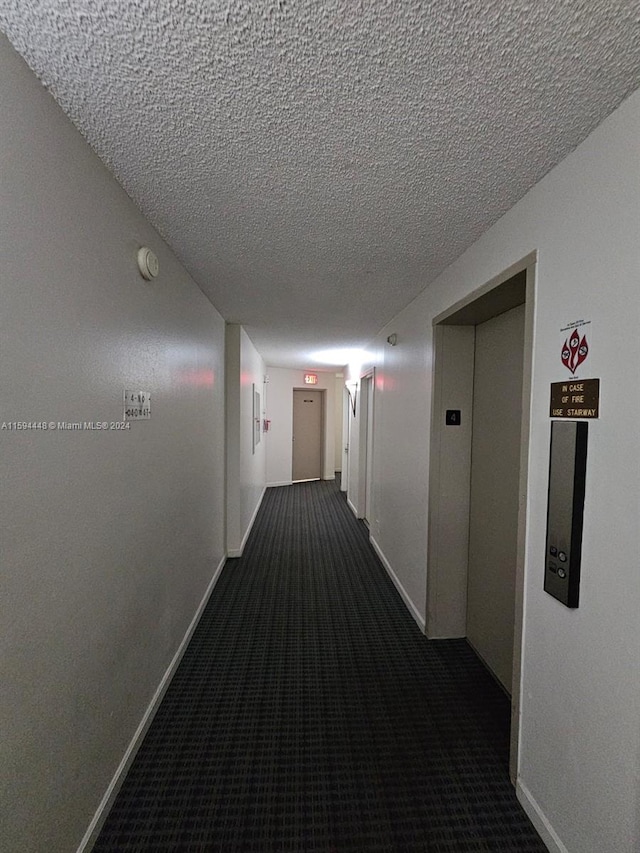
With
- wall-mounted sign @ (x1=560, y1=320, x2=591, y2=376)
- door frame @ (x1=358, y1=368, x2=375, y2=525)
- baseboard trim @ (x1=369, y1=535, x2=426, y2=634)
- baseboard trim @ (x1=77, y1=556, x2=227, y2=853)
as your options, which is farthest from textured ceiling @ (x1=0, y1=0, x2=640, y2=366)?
door frame @ (x1=358, y1=368, x2=375, y2=525)

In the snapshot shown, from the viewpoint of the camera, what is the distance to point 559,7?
2.66 ft

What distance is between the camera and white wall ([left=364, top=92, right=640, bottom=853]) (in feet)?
3.44

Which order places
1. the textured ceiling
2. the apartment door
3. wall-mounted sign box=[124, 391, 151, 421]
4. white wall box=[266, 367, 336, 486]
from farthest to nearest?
the apartment door, white wall box=[266, 367, 336, 486], wall-mounted sign box=[124, 391, 151, 421], the textured ceiling

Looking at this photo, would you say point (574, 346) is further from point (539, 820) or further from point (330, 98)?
point (539, 820)

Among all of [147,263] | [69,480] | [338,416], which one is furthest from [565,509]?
[338,416]

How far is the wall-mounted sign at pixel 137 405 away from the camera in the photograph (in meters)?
1.57

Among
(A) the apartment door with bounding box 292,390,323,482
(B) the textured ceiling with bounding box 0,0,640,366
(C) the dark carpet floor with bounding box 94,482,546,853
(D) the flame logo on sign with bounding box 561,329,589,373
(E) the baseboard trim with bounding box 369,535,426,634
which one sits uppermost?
(B) the textured ceiling with bounding box 0,0,640,366

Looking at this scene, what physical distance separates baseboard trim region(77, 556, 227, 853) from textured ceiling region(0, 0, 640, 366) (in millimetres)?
2335

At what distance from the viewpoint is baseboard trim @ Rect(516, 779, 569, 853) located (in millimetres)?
1308

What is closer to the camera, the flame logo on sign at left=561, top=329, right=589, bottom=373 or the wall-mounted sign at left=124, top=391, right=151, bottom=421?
the flame logo on sign at left=561, top=329, right=589, bottom=373

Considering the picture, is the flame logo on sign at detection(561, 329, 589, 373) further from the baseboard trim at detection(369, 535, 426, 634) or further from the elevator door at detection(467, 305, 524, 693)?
the baseboard trim at detection(369, 535, 426, 634)

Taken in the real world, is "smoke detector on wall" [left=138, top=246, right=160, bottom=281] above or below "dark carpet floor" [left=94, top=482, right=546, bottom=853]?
above

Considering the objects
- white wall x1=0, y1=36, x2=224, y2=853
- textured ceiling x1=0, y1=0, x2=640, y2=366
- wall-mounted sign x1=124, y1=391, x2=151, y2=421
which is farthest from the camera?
wall-mounted sign x1=124, y1=391, x2=151, y2=421

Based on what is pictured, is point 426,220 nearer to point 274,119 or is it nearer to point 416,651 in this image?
point 274,119
